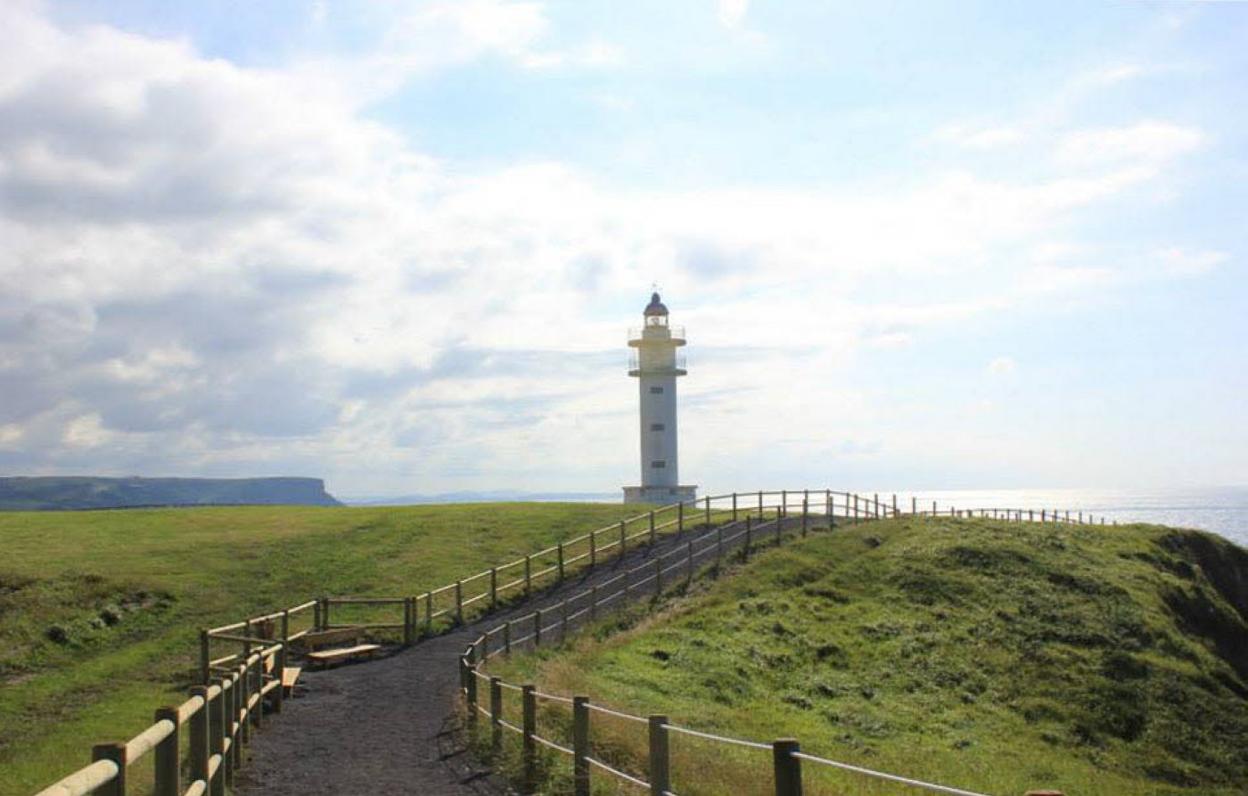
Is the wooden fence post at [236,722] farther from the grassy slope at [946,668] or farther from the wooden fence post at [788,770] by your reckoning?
the wooden fence post at [788,770]

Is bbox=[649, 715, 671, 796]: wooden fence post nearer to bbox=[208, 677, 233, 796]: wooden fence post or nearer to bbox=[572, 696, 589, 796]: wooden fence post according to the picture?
bbox=[572, 696, 589, 796]: wooden fence post

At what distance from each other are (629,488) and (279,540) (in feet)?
93.0

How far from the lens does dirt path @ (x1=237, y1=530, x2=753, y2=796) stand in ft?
49.5

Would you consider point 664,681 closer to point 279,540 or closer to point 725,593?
point 725,593

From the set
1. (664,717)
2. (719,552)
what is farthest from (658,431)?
(664,717)

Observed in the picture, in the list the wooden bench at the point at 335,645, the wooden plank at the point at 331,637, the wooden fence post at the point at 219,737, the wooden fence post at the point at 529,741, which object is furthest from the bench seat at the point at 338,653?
the wooden fence post at the point at 529,741

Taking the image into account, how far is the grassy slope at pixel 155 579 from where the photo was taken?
79.1ft

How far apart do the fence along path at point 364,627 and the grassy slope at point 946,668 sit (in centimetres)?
233

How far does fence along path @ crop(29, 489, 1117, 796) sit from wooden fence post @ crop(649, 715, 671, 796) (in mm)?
318

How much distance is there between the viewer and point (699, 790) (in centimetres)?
1269

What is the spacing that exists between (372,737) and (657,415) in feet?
169

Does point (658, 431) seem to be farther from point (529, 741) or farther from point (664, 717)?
point (664, 717)

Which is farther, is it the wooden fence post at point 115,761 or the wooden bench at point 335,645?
the wooden bench at point 335,645

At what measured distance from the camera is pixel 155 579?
1437 inches
